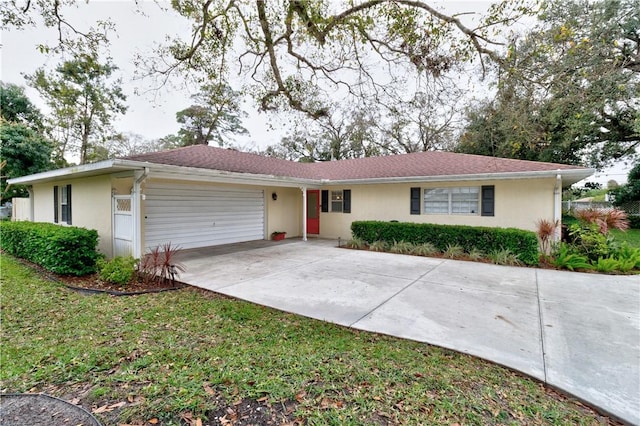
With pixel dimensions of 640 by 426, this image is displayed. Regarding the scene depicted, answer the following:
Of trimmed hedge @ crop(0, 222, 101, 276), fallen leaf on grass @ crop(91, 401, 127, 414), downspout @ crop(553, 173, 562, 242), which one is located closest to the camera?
fallen leaf on grass @ crop(91, 401, 127, 414)

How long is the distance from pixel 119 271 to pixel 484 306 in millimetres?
6723

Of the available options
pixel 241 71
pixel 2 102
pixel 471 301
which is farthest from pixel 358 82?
pixel 2 102

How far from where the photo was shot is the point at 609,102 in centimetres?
1231

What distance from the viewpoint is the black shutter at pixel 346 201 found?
12578 mm

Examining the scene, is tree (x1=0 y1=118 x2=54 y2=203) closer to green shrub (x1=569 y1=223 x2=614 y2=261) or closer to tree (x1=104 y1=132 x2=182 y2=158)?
tree (x1=104 y1=132 x2=182 y2=158)

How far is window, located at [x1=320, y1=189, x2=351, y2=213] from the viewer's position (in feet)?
41.4

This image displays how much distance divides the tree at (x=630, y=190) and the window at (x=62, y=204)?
27.3 meters

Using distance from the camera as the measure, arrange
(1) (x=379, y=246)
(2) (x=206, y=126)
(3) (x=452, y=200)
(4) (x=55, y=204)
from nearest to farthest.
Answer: (1) (x=379, y=246) < (4) (x=55, y=204) < (3) (x=452, y=200) < (2) (x=206, y=126)

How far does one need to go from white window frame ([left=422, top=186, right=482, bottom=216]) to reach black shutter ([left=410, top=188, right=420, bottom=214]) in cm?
18

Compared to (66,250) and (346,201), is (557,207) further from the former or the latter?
(66,250)

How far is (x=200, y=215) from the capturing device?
1013 centimetres

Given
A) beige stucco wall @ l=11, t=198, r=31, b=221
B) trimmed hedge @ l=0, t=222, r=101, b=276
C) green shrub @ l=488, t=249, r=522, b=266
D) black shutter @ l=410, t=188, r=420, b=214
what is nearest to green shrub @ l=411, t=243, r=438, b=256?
green shrub @ l=488, t=249, r=522, b=266

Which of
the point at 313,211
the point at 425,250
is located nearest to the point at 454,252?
the point at 425,250

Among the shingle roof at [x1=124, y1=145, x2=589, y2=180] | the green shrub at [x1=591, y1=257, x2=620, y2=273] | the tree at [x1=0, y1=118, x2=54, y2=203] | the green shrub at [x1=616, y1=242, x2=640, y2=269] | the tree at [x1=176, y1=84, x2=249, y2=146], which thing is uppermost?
the tree at [x1=176, y1=84, x2=249, y2=146]
